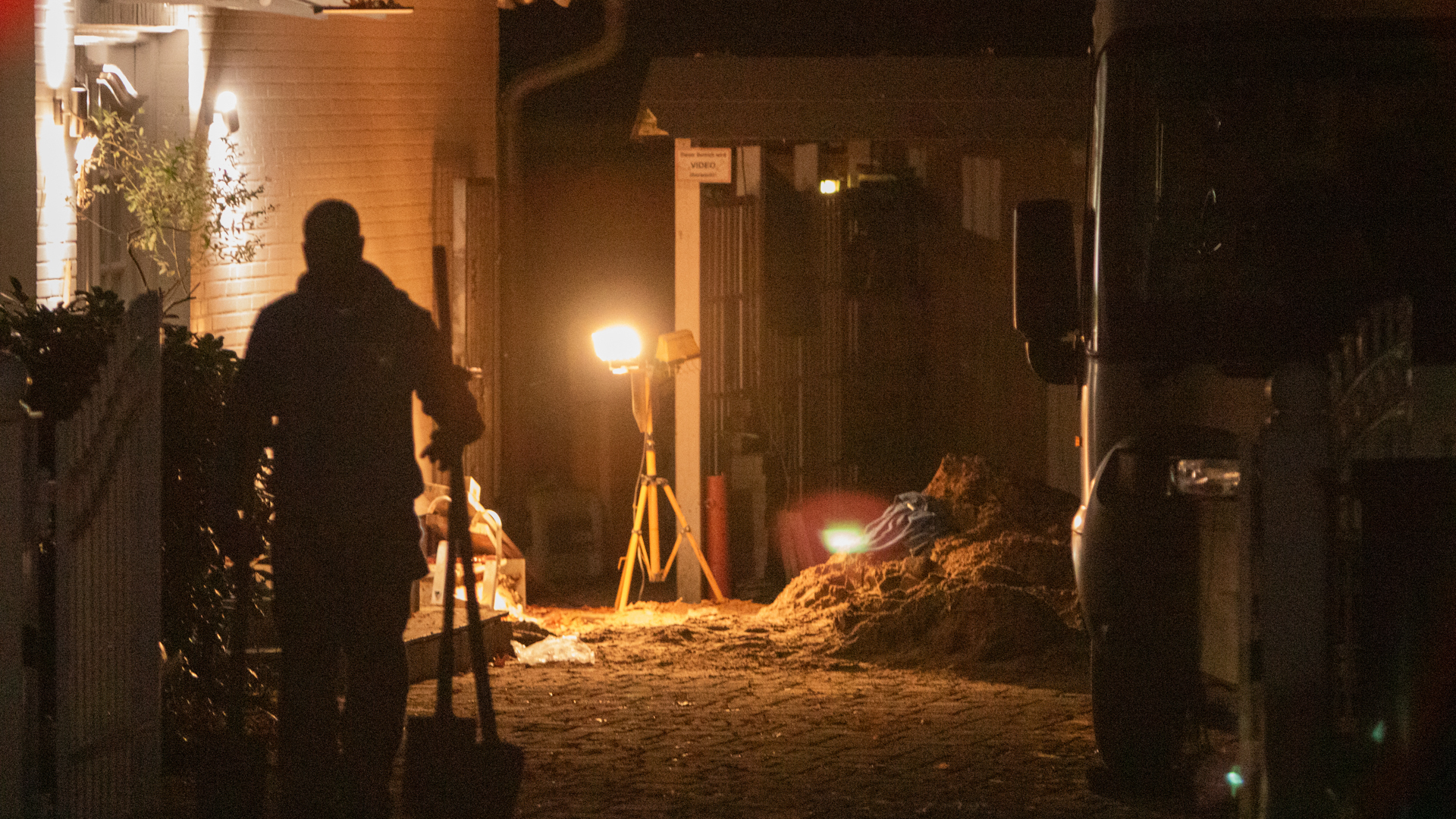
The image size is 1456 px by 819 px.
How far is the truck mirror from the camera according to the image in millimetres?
6914

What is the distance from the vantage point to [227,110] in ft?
32.5

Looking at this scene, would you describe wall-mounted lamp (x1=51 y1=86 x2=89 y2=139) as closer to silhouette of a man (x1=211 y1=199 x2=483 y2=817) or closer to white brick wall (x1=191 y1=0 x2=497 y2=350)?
white brick wall (x1=191 y1=0 x2=497 y2=350)

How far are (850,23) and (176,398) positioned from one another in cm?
1058

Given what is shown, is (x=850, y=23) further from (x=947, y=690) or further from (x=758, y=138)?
(x=947, y=690)

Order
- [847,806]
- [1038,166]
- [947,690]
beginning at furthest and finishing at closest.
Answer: [1038,166] < [947,690] < [847,806]

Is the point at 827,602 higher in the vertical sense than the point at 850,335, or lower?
lower

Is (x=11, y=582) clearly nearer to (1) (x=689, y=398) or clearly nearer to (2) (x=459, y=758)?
(2) (x=459, y=758)

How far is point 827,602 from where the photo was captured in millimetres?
11672

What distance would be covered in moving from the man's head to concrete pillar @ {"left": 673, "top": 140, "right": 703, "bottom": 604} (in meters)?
7.00

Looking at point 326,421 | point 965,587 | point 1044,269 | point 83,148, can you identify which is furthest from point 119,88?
point 965,587

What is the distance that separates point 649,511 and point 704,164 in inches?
91.9

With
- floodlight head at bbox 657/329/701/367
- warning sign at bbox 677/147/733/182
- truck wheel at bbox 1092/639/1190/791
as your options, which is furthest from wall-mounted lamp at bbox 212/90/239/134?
truck wheel at bbox 1092/639/1190/791

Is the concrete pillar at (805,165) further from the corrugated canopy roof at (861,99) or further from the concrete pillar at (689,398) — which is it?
the concrete pillar at (689,398)

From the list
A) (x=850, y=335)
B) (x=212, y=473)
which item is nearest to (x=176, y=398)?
(x=212, y=473)
